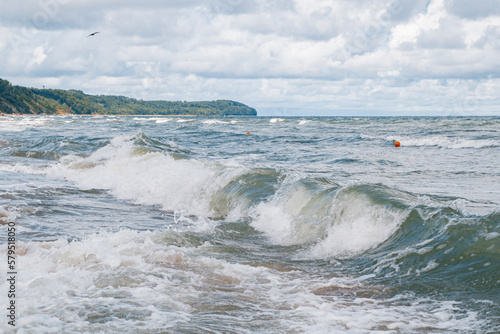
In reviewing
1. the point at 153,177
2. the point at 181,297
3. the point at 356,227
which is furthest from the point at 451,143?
the point at 181,297

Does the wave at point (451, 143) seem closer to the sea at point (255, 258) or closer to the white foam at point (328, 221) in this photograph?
the sea at point (255, 258)

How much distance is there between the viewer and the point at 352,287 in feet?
17.6

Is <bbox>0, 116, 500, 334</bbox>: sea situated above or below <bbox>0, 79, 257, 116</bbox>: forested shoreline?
below

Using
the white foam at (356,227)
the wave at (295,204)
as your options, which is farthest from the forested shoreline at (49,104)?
the white foam at (356,227)

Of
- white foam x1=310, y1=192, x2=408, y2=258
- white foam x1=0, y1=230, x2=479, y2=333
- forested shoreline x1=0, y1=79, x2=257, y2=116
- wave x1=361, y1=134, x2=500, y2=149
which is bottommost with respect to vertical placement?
white foam x1=0, y1=230, x2=479, y2=333

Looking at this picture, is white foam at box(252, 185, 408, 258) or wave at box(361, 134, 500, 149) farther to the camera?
wave at box(361, 134, 500, 149)

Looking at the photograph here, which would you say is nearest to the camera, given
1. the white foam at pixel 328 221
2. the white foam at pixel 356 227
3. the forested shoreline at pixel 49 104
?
the white foam at pixel 356 227

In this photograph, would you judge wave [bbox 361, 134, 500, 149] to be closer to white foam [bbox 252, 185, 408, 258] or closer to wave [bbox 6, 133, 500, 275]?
wave [bbox 6, 133, 500, 275]

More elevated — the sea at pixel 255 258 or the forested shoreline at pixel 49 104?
the forested shoreline at pixel 49 104

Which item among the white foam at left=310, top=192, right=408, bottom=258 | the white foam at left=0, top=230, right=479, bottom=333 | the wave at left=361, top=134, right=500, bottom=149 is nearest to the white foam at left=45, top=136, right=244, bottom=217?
the white foam at left=310, top=192, right=408, bottom=258

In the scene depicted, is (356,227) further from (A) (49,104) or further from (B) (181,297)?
(A) (49,104)

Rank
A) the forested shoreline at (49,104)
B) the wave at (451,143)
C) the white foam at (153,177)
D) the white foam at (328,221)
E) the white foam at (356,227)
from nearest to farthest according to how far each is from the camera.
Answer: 1. the white foam at (356,227)
2. the white foam at (328,221)
3. the white foam at (153,177)
4. the wave at (451,143)
5. the forested shoreline at (49,104)

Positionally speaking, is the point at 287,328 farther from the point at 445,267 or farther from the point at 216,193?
the point at 216,193

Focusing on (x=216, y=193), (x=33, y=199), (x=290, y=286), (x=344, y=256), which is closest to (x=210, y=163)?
(x=216, y=193)
